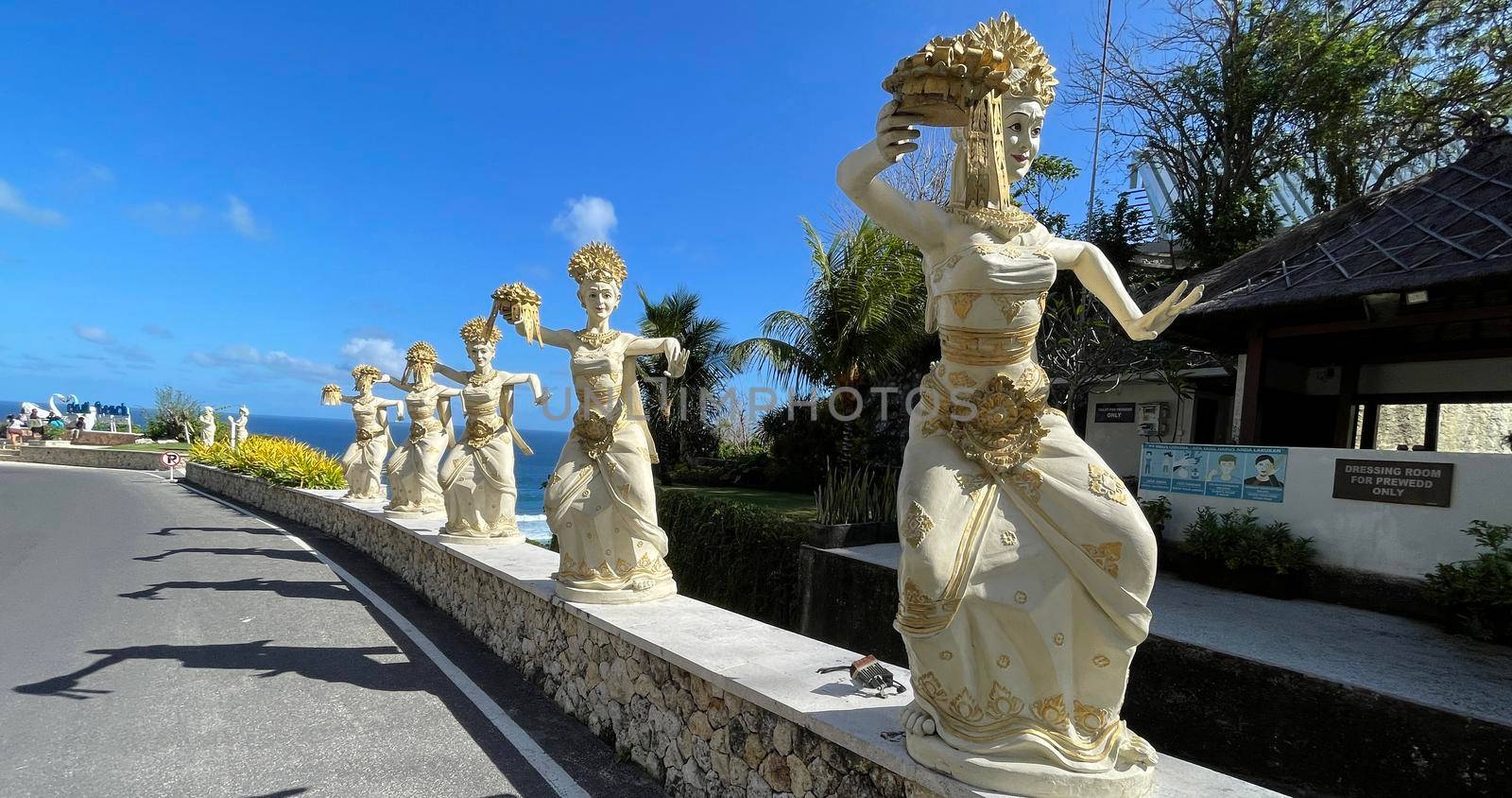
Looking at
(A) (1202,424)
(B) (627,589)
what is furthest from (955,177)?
(A) (1202,424)

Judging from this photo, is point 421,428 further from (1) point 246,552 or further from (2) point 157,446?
(2) point 157,446

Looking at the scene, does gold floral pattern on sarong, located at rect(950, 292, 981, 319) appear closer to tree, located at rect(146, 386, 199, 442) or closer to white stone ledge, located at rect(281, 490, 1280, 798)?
white stone ledge, located at rect(281, 490, 1280, 798)

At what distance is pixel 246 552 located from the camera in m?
10.0

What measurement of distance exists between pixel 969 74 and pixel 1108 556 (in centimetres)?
170

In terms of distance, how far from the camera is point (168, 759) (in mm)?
3906

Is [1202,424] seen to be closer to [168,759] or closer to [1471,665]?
[1471,665]

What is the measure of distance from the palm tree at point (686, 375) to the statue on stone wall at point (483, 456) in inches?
346

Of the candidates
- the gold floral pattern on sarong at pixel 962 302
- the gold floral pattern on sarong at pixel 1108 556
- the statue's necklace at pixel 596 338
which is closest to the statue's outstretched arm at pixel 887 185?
the gold floral pattern on sarong at pixel 962 302

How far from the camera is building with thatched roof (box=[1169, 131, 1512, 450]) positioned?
729 centimetres

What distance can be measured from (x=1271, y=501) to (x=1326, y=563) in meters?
0.78

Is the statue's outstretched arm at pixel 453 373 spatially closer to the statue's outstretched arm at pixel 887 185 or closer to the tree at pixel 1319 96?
the statue's outstretched arm at pixel 887 185

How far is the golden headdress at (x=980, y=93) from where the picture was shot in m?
2.56

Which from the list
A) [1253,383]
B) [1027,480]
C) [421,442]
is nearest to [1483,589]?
[1253,383]

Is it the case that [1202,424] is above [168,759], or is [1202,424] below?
above
